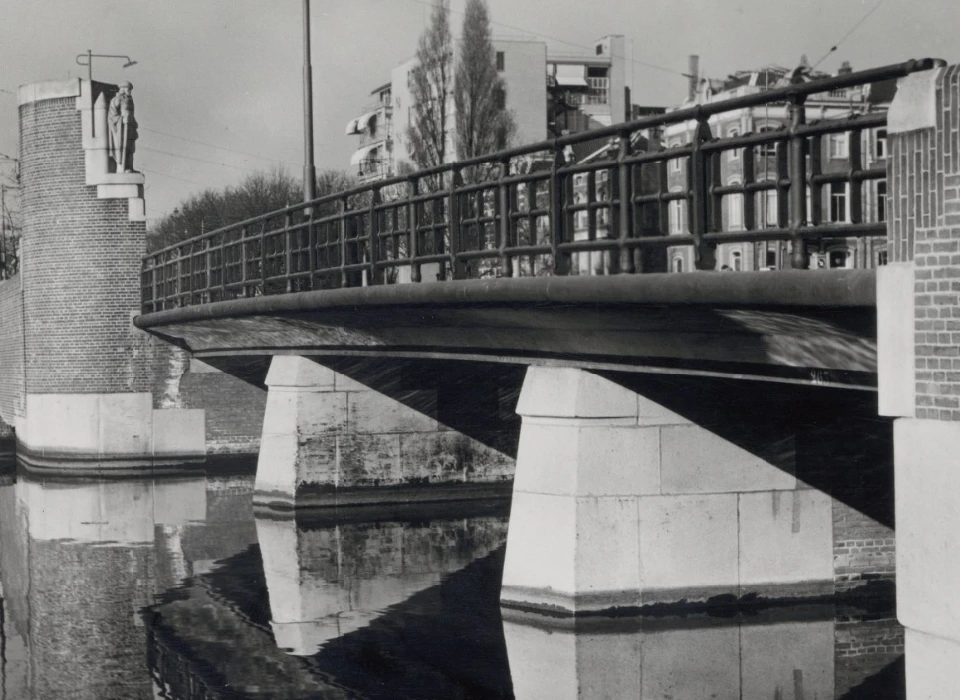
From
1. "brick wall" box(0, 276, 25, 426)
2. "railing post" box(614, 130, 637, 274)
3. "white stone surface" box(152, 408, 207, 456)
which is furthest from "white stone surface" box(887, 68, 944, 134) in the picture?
"brick wall" box(0, 276, 25, 426)

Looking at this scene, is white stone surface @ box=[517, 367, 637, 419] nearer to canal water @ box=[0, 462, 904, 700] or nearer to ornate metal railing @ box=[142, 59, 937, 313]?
ornate metal railing @ box=[142, 59, 937, 313]

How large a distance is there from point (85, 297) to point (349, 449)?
10960 mm

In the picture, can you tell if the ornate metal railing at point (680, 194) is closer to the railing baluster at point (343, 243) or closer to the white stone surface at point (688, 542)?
the railing baluster at point (343, 243)

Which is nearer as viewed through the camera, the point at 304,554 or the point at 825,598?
the point at 825,598

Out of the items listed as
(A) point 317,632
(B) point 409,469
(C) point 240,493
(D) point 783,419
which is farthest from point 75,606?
(C) point 240,493

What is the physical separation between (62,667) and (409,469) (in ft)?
32.9

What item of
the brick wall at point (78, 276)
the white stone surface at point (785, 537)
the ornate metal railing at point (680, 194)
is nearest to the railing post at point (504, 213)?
the ornate metal railing at point (680, 194)

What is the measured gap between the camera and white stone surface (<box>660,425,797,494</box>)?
12086 millimetres

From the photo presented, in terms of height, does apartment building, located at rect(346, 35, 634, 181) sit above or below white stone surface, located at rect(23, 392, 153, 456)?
above

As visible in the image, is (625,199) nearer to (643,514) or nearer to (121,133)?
(643,514)

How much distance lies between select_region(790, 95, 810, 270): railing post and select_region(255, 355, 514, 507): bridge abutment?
12.3 metres

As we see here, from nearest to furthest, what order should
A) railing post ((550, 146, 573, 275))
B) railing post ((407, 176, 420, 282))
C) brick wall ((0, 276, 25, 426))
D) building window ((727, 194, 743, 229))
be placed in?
railing post ((550, 146, 573, 275)), railing post ((407, 176, 420, 282)), building window ((727, 194, 743, 229)), brick wall ((0, 276, 25, 426))

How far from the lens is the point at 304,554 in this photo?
16422 mm

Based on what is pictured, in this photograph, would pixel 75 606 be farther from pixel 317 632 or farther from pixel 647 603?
pixel 647 603
